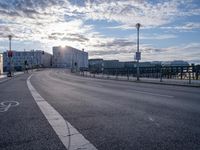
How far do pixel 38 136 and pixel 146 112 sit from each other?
13.5 feet

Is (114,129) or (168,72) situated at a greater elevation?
(168,72)

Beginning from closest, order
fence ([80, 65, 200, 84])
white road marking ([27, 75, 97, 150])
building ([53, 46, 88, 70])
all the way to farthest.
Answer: white road marking ([27, 75, 97, 150]) → fence ([80, 65, 200, 84]) → building ([53, 46, 88, 70])

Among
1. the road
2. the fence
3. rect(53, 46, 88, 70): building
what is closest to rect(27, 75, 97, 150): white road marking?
the road

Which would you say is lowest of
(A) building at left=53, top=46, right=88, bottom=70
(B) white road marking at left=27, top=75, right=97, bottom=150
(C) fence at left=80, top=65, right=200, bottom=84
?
(B) white road marking at left=27, top=75, right=97, bottom=150

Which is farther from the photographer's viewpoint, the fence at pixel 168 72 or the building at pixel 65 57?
the building at pixel 65 57

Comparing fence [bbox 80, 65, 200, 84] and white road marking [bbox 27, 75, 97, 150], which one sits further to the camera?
fence [bbox 80, 65, 200, 84]

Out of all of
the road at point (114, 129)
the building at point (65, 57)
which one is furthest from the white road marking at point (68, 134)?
the building at point (65, 57)

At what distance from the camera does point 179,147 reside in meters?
4.92

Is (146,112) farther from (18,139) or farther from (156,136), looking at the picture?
(18,139)

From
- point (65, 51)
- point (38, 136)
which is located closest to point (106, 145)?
point (38, 136)

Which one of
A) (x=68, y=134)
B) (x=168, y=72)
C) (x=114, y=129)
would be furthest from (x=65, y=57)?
(x=68, y=134)

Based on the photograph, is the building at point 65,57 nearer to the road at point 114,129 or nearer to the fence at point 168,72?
the fence at point 168,72

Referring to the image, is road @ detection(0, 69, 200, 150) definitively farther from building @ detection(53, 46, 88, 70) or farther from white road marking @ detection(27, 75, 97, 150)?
building @ detection(53, 46, 88, 70)

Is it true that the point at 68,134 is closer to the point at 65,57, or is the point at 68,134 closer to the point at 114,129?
the point at 114,129
